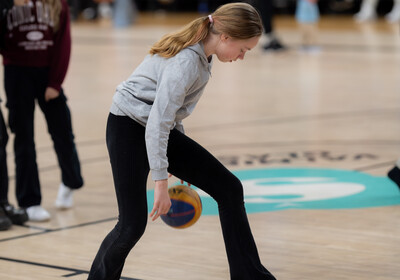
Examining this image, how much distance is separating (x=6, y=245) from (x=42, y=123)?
4.78m

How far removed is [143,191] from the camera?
3.78 metres

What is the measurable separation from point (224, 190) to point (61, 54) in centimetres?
214

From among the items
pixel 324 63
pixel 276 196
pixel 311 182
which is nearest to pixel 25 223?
pixel 276 196

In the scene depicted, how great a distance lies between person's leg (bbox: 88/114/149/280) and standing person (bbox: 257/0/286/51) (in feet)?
40.2

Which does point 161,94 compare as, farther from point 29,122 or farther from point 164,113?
point 29,122

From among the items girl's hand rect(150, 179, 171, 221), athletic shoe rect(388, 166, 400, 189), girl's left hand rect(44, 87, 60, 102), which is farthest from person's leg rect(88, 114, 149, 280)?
athletic shoe rect(388, 166, 400, 189)

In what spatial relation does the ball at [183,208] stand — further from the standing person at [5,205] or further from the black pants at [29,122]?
the black pants at [29,122]

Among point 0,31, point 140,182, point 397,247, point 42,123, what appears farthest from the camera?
point 42,123

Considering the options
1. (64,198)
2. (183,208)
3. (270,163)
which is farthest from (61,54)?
(270,163)

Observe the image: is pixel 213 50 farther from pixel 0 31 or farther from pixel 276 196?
pixel 276 196

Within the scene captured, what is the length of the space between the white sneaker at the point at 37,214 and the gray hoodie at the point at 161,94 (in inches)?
78.0

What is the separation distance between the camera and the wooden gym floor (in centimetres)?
462

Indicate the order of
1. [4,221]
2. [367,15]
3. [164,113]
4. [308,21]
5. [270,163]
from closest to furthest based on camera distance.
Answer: [164,113] < [4,221] < [270,163] < [308,21] < [367,15]

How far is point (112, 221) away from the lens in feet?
18.2
